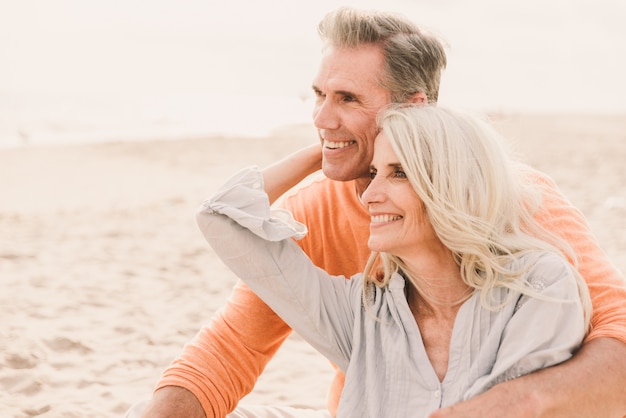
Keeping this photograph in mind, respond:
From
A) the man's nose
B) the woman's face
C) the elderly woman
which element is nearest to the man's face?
the man's nose

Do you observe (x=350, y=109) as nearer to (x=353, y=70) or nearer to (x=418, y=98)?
(x=353, y=70)

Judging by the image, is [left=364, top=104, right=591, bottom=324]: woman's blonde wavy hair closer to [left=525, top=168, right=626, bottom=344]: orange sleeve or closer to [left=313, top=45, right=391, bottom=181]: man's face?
[left=525, top=168, right=626, bottom=344]: orange sleeve

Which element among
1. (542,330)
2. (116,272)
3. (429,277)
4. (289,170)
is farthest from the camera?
(116,272)

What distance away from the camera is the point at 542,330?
218 centimetres

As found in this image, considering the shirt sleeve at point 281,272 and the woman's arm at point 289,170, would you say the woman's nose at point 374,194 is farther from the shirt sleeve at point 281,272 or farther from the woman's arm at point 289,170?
the woman's arm at point 289,170

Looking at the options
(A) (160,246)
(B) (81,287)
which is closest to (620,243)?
(A) (160,246)

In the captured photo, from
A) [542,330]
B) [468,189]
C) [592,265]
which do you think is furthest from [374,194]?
[592,265]

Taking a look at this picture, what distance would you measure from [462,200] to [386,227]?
0.81 feet

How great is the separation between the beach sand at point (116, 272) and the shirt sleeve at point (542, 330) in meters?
0.81

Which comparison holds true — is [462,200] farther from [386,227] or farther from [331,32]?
[331,32]

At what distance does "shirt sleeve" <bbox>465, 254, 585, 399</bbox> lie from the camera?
2180mm

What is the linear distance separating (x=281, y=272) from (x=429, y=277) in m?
0.49

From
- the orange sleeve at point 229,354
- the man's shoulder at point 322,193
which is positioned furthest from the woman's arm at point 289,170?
the orange sleeve at point 229,354

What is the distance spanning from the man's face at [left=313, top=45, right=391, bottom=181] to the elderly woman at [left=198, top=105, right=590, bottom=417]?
1.41 ft
